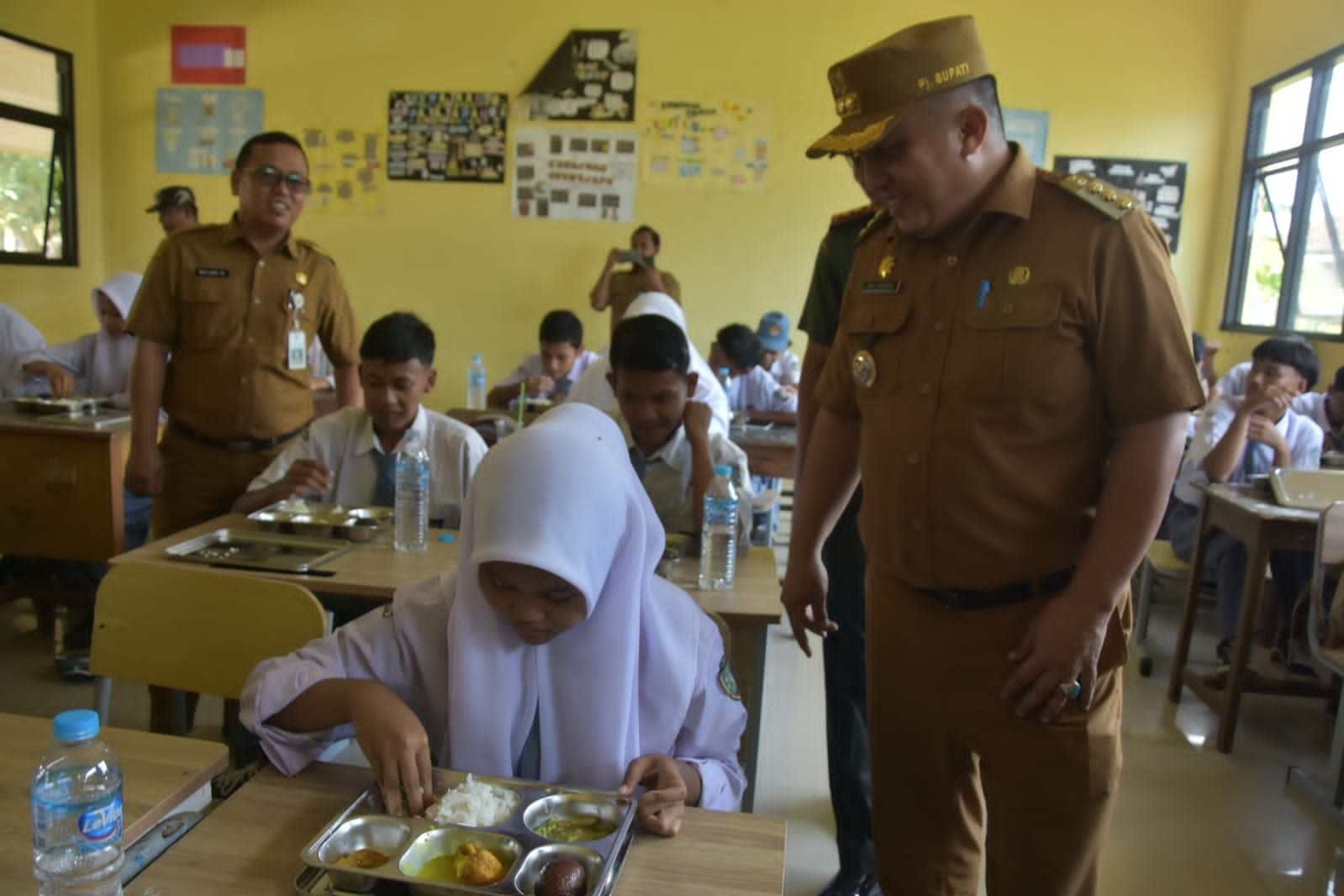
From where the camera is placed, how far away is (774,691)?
3203 millimetres

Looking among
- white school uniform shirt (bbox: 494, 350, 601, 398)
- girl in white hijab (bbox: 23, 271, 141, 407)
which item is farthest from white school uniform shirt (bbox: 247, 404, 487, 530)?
white school uniform shirt (bbox: 494, 350, 601, 398)

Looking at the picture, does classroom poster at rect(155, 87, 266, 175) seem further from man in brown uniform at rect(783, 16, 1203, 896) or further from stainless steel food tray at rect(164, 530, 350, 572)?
man in brown uniform at rect(783, 16, 1203, 896)

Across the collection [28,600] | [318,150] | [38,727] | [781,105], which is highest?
[781,105]

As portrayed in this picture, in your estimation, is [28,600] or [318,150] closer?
[28,600]

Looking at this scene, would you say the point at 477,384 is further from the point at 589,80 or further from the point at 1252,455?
the point at 1252,455

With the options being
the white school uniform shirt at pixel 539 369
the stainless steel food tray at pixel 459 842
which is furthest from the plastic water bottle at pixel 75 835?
the white school uniform shirt at pixel 539 369

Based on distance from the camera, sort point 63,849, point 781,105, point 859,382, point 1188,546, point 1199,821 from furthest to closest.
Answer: point 781,105 → point 1188,546 → point 1199,821 → point 859,382 → point 63,849

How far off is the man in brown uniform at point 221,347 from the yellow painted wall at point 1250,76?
15.8 ft

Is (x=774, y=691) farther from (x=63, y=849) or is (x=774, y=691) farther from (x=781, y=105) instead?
(x=781, y=105)

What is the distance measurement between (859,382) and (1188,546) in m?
2.67

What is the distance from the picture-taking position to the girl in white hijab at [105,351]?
12.6 feet

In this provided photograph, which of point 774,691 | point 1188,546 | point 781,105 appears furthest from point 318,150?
point 1188,546

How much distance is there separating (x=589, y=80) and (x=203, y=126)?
9.11 ft

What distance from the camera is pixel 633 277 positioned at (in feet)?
19.2
